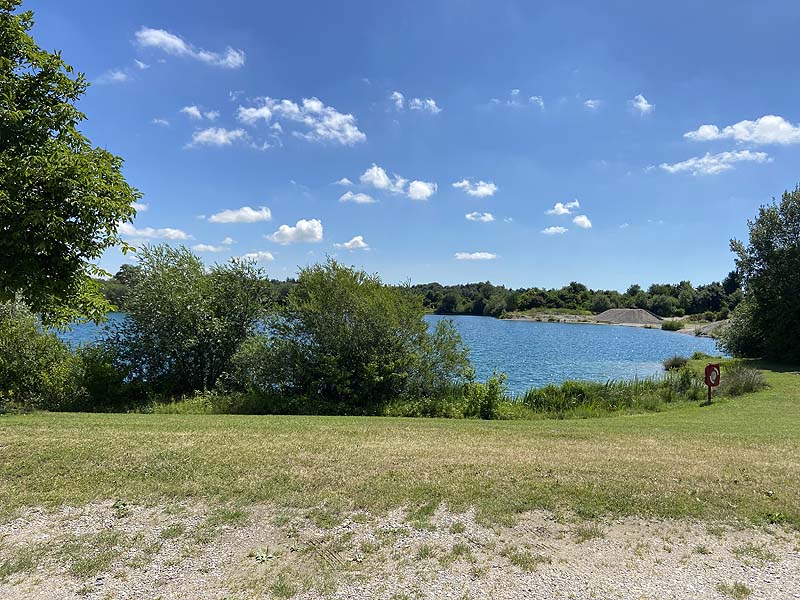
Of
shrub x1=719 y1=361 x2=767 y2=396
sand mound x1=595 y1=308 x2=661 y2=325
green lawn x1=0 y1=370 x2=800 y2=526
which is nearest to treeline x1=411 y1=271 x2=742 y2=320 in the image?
sand mound x1=595 y1=308 x2=661 y2=325

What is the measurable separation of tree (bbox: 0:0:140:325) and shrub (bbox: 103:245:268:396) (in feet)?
40.3

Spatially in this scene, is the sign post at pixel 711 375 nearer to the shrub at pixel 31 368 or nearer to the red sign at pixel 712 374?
the red sign at pixel 712 374

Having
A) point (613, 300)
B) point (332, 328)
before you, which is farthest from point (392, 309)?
point (613, 300)

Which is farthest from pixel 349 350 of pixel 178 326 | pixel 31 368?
pixel 31 368

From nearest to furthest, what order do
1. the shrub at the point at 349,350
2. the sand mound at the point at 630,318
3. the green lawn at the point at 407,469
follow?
1. the green lawn at the point at 407,469
2. the shrub at the point at 349,350
3. the sand mound at the point at 630,318

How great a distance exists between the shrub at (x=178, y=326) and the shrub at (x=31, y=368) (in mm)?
2063

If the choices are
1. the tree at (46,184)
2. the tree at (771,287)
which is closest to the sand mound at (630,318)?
the tree at (771,287)

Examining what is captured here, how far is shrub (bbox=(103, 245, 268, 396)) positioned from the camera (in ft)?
62.3

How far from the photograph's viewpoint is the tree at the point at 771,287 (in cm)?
3147

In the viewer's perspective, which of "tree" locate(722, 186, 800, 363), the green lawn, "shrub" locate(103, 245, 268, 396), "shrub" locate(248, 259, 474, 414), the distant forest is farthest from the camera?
the distant forest

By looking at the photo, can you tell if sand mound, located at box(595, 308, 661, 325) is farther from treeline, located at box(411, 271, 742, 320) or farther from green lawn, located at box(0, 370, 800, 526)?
green lawn, located at box(0, 370, 800, 526)

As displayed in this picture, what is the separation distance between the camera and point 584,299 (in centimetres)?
15325

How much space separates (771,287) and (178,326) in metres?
36.7

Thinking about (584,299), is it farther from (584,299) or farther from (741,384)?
(741,384)
